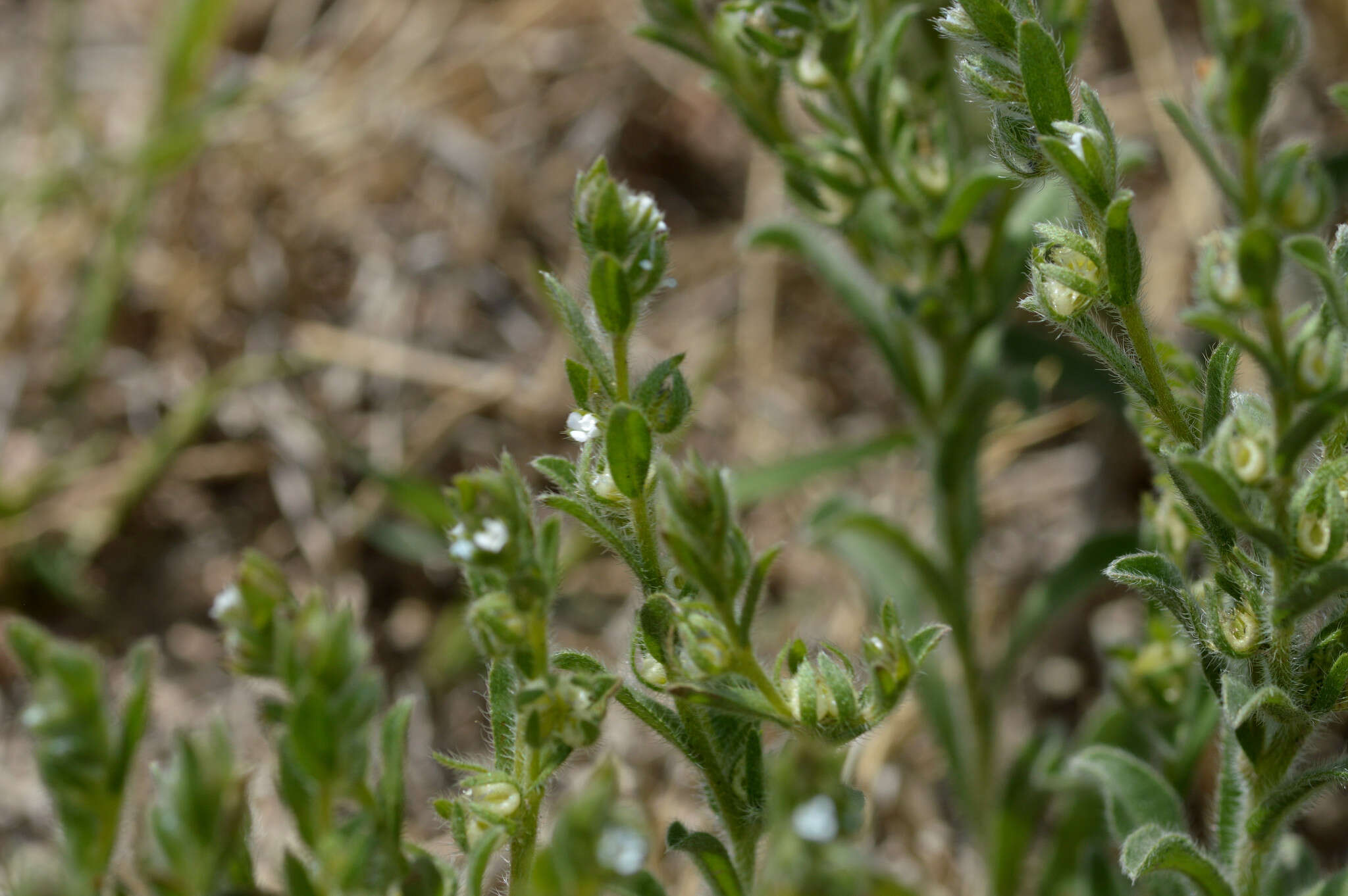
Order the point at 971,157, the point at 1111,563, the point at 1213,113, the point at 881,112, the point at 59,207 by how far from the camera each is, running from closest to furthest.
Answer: the point at 1111,563
the point at 1213,113
the point at 881,112
the point at 971,157
the point at 59,207

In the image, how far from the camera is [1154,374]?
168 cm

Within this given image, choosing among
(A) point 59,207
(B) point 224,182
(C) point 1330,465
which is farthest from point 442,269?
(C) point 1330,465

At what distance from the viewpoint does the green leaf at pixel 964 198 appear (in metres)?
2.46

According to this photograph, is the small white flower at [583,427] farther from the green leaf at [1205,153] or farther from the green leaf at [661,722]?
the green leaf at [1205,153]

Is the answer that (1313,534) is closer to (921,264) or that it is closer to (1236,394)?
(1236,394)

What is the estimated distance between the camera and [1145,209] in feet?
15.8

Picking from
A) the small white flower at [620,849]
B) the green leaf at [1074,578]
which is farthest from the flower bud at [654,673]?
the green leaf at [1074,578]

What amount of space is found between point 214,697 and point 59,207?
200cm

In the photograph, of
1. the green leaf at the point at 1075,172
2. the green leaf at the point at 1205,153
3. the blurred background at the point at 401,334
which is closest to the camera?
the green leaf at the point at 1075,172

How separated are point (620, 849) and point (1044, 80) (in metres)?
1.09

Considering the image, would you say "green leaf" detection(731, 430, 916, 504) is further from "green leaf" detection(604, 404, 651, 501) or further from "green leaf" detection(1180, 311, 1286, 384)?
"green leaf" detection(1180, 311, 1286, 384)

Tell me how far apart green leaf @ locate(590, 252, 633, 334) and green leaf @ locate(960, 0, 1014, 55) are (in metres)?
0.58

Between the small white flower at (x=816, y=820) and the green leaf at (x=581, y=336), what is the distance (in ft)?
2.21

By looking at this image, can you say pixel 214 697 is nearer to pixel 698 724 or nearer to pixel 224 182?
pixel 224 182
